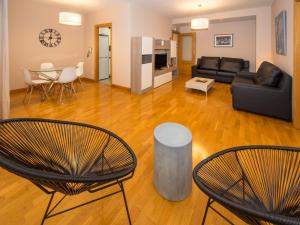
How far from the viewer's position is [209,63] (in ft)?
24.3

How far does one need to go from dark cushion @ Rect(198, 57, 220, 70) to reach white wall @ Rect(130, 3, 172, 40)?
1.70 m

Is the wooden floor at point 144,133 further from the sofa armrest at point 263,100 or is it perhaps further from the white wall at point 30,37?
the white wall at point 30,37

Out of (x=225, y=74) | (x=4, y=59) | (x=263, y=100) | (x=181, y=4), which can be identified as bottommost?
(x=263, y=100)

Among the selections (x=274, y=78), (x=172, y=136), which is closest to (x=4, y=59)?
(x=172, y=136)

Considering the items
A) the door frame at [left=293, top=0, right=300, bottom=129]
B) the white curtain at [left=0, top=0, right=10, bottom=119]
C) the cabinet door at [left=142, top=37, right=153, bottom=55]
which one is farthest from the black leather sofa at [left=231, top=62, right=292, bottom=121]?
the white curtain at [left=0, top=0, right=10, bottom=119]

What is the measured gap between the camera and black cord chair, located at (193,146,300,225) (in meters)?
0.94

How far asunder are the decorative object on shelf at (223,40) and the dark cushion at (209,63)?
82 centimetres

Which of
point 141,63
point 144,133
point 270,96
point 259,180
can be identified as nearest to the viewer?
point 259,180

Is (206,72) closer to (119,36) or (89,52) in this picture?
(119,36)

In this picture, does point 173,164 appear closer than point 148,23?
Yes

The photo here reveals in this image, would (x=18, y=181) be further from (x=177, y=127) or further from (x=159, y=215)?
(x=177, y=127)

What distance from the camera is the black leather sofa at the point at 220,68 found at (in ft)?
22.4

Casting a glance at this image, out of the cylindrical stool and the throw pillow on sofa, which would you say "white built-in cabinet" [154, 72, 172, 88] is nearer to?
the throw pillow on sofa

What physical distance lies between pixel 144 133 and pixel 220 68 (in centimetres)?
542
